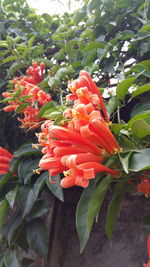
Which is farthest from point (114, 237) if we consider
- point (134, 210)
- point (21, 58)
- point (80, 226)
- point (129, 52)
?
point (21, 58)

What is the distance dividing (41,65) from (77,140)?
33.0 inches

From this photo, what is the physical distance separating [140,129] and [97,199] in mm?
205

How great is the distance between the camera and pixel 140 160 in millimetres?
694

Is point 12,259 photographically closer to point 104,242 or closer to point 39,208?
point 39,208

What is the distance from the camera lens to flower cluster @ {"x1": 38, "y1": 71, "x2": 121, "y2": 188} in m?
0.66

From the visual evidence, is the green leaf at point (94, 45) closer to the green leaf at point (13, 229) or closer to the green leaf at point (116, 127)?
the green leaf at point (116, 127)

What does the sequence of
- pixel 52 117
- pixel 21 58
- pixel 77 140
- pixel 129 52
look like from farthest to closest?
pixel 21 58 → pixel 129 52 → pixel 52 117 → pixel 77 140

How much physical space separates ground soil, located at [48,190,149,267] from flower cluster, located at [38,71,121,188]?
587mm

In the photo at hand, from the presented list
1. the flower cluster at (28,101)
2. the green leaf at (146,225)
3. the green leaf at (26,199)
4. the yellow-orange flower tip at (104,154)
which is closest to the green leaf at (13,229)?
the green leaf at (26,199)

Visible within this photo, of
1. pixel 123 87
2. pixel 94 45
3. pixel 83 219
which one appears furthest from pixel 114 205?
pixel 94 45

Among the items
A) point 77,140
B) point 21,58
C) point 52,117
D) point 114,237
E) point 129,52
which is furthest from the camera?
point 21,58

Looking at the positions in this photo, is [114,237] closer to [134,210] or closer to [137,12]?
[134,210]

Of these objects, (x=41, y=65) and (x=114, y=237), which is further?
(x=41, y=65)

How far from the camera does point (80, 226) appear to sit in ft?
2.51
